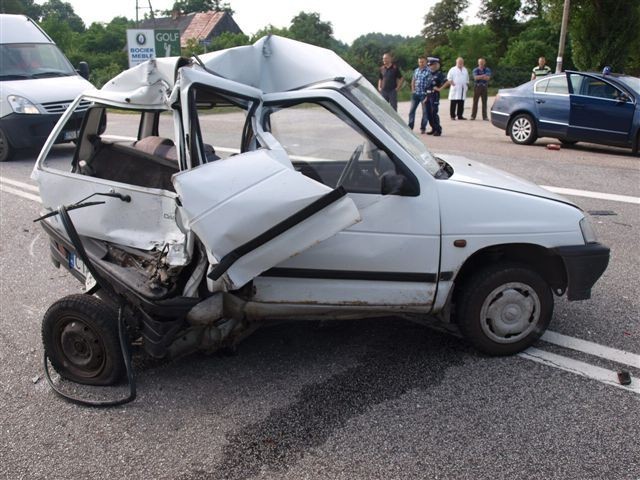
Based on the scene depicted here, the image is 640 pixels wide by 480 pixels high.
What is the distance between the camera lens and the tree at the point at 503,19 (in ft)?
162

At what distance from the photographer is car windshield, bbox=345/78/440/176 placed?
3.96m

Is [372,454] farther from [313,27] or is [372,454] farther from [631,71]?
[313,27]

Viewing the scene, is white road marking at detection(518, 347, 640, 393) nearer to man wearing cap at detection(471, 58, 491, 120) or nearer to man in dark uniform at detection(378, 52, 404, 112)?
man in dark uniform at detection(378, 52, 404, 112)

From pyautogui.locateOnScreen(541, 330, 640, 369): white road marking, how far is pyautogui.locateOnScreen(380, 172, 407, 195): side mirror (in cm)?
164

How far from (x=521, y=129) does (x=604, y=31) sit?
8970 mm

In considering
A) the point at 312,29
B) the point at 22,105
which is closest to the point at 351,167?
the point at 22,105

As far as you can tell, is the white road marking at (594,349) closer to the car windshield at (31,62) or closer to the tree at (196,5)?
the car windshield at (31,62)

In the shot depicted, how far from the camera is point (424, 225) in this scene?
12.4 feet

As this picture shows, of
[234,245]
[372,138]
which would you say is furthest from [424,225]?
[234,245]

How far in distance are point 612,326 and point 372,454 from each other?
2.36 meters

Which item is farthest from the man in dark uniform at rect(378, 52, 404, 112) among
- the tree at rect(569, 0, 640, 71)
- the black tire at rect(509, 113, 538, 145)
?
the tree at rect(569, 0, 640, 71)

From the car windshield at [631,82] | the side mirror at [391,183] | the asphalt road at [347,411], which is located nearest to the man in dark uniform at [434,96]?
the car windshield at [631,82]

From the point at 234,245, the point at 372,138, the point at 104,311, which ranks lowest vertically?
the point at 104,311

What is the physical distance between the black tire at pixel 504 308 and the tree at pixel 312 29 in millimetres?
54108
